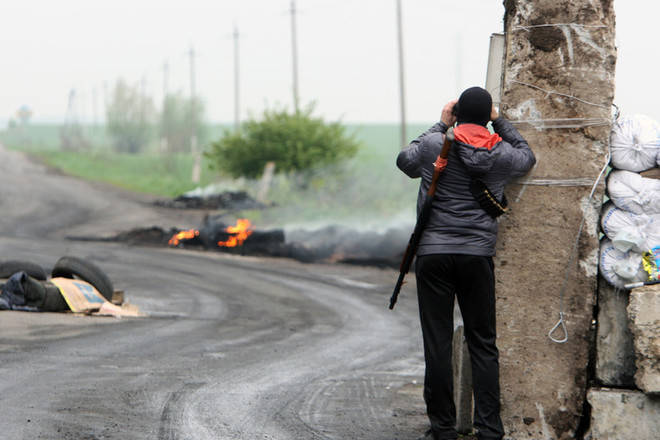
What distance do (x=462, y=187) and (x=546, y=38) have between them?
3.93ft

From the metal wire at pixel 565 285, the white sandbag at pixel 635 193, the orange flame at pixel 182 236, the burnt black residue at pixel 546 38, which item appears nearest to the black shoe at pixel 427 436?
the metal wire at pixel 565 285

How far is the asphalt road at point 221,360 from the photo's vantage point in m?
5.76

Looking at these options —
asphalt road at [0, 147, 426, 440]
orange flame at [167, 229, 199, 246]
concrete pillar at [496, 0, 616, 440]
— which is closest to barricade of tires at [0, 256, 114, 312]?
asphalt road at [0, 147, 426, 440]

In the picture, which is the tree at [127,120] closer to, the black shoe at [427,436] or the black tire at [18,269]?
the black tire at [18,269]

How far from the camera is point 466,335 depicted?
5.16 metres

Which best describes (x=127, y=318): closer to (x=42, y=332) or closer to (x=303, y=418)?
(x=42, y=332)

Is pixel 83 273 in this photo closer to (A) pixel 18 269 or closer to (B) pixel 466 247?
(A) pixel 18 269

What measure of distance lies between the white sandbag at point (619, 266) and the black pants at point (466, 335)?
76 cm

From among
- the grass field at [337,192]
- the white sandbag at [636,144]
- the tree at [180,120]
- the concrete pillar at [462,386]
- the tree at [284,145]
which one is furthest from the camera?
the tree at [180,120]

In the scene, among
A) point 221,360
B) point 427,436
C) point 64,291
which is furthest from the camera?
point 64,291

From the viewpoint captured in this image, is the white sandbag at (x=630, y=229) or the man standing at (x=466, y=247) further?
the white sandbag at (x=630, y=229)

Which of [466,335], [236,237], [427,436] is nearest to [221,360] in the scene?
[427,436]

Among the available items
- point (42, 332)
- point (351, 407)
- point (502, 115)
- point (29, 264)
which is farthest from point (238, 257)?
point (502, 115)

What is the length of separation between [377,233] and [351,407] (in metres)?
15.0
